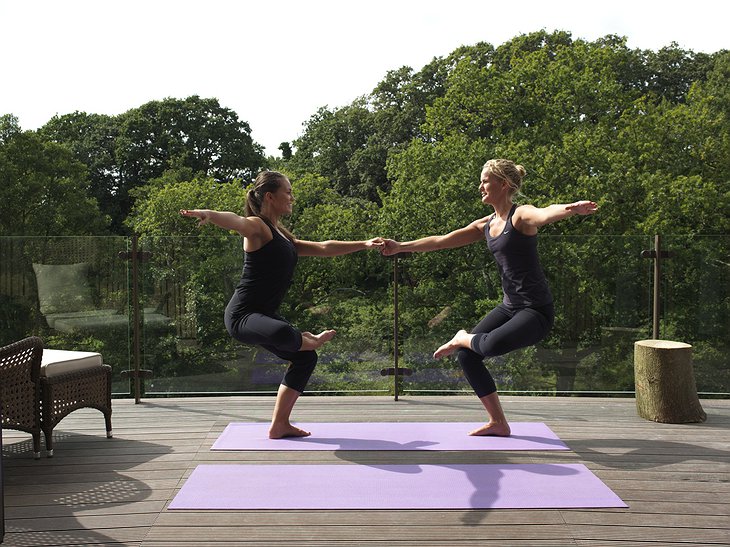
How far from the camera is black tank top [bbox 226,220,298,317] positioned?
3.95 metres

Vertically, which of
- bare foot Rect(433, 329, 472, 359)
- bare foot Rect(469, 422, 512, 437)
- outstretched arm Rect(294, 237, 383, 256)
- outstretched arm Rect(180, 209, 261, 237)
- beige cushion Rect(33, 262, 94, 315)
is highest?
outstretched arm Rect(180, 209, 261, 237)

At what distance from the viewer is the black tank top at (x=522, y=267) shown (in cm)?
392

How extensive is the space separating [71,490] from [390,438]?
1662 mm

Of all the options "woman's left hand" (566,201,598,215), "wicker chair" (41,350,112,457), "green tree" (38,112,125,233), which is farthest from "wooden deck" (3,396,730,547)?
"green tree" (38,112,125,233)

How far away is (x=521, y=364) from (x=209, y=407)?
2.33 m

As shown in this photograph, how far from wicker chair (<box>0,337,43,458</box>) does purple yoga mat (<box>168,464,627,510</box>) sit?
0.93 meters

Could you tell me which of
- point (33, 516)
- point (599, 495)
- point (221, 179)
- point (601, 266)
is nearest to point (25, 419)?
point (33, 516)

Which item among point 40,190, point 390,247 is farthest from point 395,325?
point 40,190

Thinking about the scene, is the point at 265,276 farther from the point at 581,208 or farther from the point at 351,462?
the point at 581,208

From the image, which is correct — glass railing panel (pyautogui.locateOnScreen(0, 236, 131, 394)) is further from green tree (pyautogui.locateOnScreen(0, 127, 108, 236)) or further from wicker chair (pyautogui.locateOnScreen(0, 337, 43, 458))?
green tree (pyautogui.locateOnScreen(0, 127, 108, 236))

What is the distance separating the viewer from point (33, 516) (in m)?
2.94

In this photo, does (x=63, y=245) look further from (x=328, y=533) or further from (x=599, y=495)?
(x=599, y=495)

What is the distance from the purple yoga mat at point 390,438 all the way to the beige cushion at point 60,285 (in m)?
1.80

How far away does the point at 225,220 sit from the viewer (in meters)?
3.72
